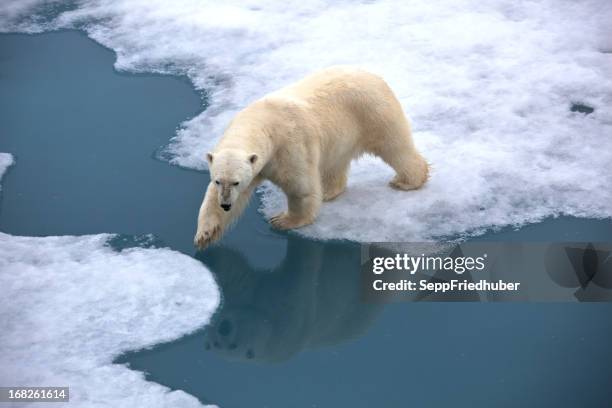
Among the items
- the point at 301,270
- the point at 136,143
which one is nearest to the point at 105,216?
the point at 136,143

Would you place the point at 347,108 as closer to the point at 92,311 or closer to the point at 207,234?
the point at 207,234

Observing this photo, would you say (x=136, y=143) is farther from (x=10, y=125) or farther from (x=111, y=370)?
(x=111, y=370)

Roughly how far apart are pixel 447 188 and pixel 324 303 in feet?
4.02

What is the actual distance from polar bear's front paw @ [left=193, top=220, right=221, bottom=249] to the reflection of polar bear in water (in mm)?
Result: 99

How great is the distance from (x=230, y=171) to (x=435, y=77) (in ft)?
9.27

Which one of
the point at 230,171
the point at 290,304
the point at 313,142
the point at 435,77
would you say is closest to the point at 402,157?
the point at 313,142

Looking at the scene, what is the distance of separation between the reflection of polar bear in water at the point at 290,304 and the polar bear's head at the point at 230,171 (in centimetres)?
62

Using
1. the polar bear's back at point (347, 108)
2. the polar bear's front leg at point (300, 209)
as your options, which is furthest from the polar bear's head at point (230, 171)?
the polar bear's back at point (347, 108)

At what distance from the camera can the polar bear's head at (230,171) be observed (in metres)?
4.67

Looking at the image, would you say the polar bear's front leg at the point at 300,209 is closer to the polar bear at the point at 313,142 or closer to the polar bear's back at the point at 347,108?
the polar bear at the point at 313,142

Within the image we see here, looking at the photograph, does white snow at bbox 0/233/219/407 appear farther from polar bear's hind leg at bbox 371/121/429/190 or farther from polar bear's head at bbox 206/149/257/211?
polar bear's hind leg at bbox 371/121/429/190

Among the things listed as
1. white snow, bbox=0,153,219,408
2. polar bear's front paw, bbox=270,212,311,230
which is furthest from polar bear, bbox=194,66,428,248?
white snow, bbox=0,153,219,408

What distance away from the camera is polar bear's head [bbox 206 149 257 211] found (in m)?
4.67

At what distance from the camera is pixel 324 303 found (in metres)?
5.10
